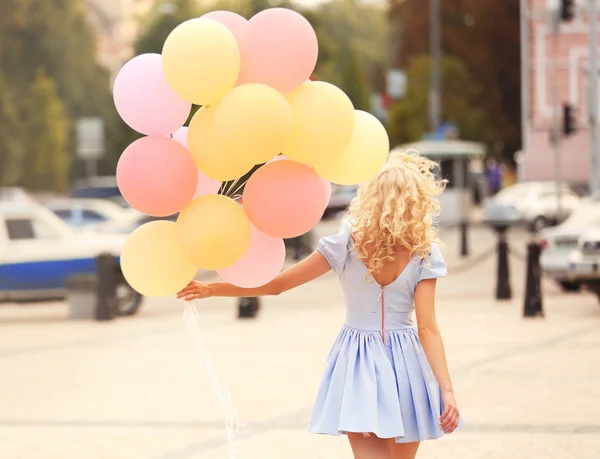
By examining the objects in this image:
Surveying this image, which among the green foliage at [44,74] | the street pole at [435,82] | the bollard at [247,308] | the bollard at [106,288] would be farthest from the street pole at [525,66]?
the bollard at [106,288]

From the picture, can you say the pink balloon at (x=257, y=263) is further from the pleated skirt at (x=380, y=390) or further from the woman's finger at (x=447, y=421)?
the woman's finger at (x=447, y=421)

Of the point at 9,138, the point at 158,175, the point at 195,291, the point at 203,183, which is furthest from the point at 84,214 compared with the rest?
the point at 9,138

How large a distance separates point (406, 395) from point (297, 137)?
1.23 meters

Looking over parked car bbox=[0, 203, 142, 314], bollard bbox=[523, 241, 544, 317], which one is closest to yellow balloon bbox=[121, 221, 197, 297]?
bollard bbox=[523, 241, 544, 317]

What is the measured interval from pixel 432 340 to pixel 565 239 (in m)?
14.3

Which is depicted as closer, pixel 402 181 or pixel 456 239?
pixel 402 181

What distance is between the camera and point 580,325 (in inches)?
645

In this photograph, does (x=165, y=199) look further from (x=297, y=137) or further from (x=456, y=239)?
(x=456, y=239)

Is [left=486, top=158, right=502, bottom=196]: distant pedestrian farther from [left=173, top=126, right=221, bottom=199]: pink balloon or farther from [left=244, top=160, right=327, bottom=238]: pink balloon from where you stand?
[left=244, top=160, right=327, bottom=238]: pink balloon

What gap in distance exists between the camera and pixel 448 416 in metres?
5.92

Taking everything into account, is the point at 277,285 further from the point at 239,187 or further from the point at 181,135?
the point at 181,135

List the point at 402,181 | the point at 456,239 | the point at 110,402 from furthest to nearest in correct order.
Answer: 1. the point at 456,239
2. the point at 110,402
3. the point at 402,181

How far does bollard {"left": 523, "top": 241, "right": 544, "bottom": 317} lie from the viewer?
17016 mm

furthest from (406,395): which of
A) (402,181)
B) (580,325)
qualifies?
(580,325)
